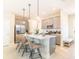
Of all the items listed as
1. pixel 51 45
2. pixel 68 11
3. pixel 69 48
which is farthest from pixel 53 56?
pixel 68 11

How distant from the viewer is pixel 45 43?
3.22 m

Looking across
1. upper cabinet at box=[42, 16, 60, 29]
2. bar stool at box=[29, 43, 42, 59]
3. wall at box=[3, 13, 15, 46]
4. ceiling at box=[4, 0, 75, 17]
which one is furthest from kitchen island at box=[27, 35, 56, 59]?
ceiling at box=[4, 0, 75, 17]

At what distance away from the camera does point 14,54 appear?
3193mm

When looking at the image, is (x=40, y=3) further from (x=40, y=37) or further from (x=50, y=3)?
(x=40, y=37)

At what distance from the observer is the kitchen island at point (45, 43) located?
3143mm

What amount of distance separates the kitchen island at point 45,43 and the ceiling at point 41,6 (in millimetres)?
693

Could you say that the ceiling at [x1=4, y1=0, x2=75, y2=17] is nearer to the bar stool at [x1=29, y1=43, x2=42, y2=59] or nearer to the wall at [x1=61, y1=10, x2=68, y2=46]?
the wall at [x1=61, y1=10, x2=68, y2=46]

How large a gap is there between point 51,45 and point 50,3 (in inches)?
49.3

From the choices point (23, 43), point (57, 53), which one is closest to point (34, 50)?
point (23, 43)

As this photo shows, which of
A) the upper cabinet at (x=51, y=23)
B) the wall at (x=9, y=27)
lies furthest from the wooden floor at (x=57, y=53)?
the upper cabinet at (x=51, y=23)

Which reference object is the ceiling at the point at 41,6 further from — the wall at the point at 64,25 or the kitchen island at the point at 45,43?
the kitchen island at the point at 45,43

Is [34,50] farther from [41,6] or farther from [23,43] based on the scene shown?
[41,6]

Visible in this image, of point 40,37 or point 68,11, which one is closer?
point 68,11

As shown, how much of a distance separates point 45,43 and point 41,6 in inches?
44.7
